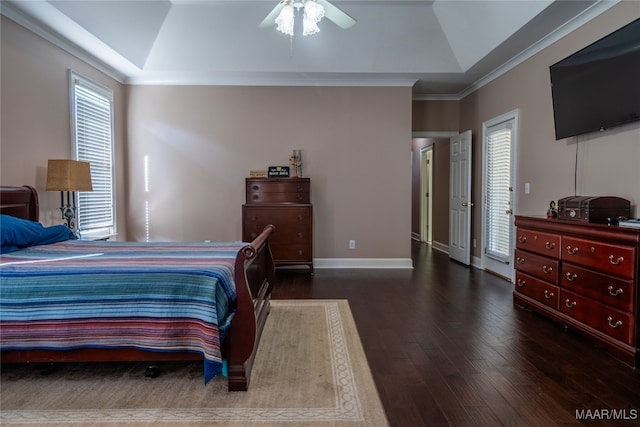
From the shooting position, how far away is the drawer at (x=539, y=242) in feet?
10.5

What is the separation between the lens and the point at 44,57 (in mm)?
3793

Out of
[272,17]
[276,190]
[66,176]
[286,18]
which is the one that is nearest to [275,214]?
[276,190]

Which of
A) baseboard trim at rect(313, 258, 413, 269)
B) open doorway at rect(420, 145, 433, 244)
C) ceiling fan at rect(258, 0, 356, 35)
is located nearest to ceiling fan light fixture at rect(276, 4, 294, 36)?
ceiling fan at rect(258, 0, 356, 35)

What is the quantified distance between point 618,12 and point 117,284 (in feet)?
13.8

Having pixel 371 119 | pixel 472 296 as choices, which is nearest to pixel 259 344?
pixel 472 296

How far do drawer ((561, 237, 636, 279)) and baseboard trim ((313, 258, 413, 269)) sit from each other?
2.69 metres

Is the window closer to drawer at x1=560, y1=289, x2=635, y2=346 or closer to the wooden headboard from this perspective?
the wooden headboard

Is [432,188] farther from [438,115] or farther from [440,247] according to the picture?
[438,115]

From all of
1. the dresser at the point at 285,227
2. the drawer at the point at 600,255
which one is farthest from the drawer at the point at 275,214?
the drawer at the point at 600,255

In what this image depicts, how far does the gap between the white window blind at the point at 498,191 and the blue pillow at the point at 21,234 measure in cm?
487

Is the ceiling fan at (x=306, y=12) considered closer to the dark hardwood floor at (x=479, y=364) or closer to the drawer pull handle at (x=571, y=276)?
the dark hardwood floor at (x=479, y=364)

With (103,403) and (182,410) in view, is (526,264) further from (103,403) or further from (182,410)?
(103,403)

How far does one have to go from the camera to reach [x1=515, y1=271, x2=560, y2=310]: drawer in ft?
10.5

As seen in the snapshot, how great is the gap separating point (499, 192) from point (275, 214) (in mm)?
2973
